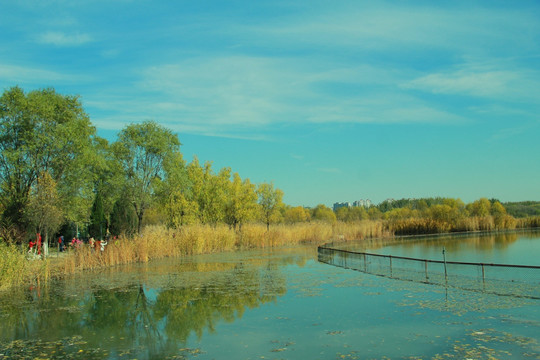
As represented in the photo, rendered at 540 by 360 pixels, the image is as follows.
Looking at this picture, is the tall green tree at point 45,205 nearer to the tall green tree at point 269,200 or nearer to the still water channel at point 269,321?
the still water channel at point 269,321

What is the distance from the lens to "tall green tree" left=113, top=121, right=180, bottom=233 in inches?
1433

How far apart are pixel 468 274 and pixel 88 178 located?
2569 centimetres

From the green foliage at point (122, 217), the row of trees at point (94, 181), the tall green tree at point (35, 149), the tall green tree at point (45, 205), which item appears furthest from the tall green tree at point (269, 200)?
Answer: the tall green tree at point (45, 205)

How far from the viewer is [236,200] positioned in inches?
1697

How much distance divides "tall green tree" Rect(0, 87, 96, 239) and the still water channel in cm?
1508

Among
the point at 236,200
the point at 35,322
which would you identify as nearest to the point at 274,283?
the point at 35,322

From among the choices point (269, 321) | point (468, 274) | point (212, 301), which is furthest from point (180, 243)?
point (269, 321)

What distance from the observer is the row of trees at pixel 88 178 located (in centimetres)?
2772

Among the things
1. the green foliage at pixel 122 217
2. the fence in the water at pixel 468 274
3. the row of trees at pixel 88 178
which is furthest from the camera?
the green foliage at pixel 122 217

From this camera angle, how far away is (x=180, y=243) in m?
29.1

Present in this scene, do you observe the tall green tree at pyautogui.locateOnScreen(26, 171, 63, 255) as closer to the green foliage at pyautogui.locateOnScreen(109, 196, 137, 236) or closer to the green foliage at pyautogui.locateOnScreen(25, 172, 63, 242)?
the green foliage at pyautogui.locateOnScreen(25, 172, 63, 242)

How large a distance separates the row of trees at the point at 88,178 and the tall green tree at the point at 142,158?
Answer: 77 mm

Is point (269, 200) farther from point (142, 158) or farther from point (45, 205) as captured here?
point (45, 205)

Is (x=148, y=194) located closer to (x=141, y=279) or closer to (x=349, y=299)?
(x=141, y=279)
